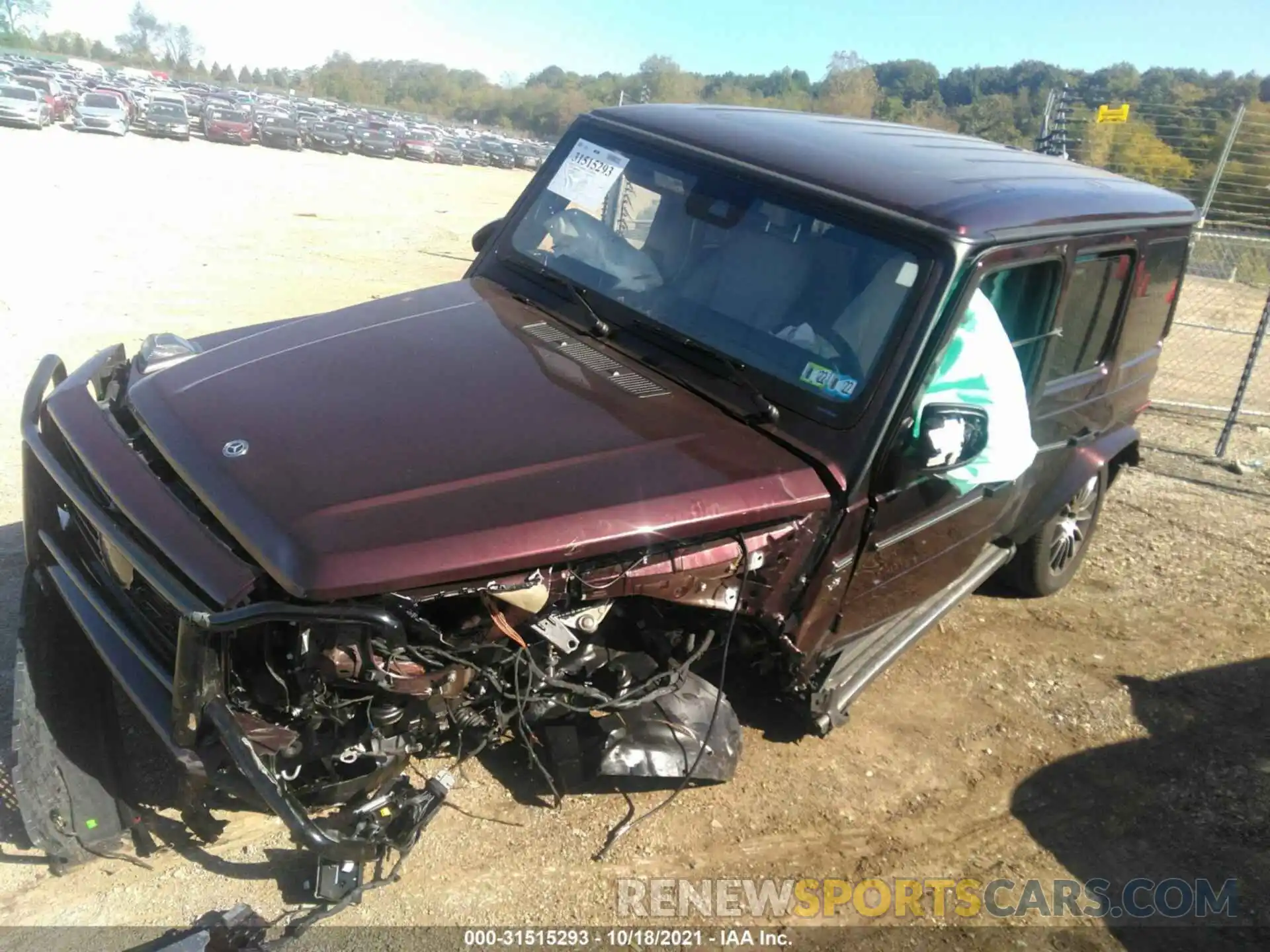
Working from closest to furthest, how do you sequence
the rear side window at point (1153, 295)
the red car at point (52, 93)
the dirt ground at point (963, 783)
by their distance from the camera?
the dirt ground at point (963, 783) < the rear side window at point (1153, 295) < the red car at point (52, 93)

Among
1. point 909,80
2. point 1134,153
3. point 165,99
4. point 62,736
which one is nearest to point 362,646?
point 62,736

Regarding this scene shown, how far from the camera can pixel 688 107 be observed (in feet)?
14.1

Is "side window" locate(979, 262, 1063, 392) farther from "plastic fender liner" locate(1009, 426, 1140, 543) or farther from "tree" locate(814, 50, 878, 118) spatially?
"tree" locate(814, 50, 878, 118)

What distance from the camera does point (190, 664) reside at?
2.36m

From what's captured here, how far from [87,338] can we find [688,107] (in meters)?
5.69

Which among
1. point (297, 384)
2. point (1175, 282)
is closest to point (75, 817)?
point (297, 384)

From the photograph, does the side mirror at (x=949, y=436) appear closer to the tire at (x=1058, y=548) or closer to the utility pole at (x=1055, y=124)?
the tire at (x=1058, y=548)

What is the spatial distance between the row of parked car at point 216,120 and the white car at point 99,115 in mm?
21

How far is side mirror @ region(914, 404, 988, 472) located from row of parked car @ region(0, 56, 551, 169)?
2153cm

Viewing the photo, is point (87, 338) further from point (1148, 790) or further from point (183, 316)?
point (1148, 790)

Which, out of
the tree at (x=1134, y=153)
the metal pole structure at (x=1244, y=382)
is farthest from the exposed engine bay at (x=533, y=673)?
the tree at (x=1134, y=153)

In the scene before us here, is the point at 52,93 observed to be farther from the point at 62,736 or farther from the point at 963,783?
the point at 963,783

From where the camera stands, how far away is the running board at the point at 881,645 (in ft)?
11.5

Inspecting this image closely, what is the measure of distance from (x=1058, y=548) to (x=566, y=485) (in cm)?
365
